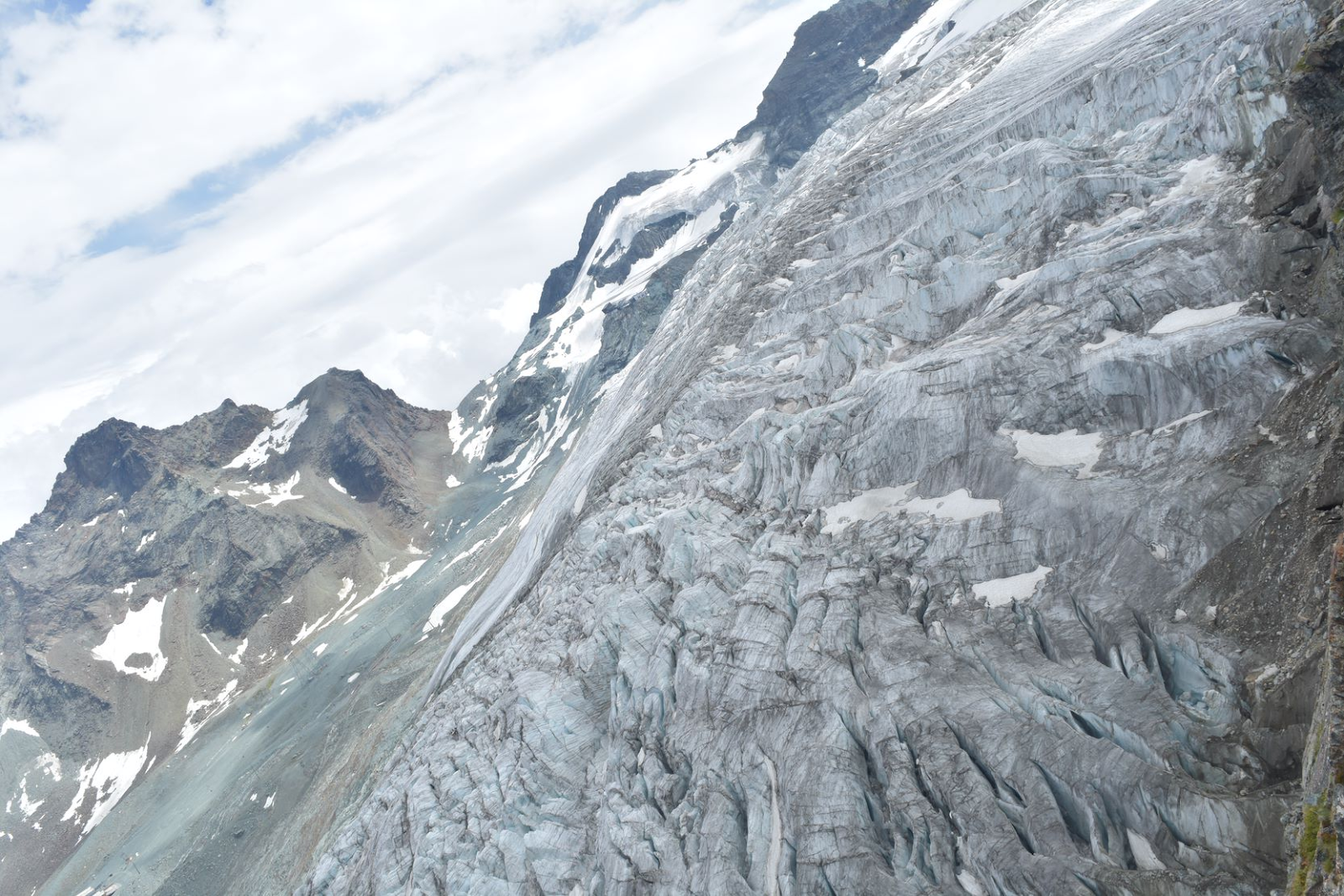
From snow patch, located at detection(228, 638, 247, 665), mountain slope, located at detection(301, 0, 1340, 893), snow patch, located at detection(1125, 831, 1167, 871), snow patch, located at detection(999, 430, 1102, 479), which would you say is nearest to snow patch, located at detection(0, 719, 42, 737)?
snow patch, located at detection(228, 638, 247, 665)

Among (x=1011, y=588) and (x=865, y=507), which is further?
(x=865, y=507)

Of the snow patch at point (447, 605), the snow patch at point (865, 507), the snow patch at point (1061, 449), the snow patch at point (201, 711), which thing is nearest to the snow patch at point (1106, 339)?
the snow patch at point (1061, 449)

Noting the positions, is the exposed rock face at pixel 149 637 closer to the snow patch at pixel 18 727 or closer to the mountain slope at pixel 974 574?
the snow patch at pixel 18 727

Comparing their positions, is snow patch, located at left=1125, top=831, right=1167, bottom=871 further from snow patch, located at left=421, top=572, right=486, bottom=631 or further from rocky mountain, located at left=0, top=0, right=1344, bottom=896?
snow patch, located at left=421, top=572, right=486, bottom=631

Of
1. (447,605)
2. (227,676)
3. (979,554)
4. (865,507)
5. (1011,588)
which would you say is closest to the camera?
(1011,588)

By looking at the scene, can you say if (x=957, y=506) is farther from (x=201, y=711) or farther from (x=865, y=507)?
(x=201, y=711)

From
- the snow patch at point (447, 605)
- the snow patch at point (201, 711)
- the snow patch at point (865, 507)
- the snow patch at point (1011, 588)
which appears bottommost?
the snow patch at point (447, 605)

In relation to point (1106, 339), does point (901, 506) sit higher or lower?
lower

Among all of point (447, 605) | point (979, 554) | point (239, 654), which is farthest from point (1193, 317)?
point (239, 654)

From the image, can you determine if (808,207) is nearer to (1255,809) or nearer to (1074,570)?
(1074,570)

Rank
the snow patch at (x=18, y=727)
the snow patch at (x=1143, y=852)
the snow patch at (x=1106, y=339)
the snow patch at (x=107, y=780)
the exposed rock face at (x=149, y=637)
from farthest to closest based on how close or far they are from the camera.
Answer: the snow patch at (x=18, y=727)
the exposed rock face at (x=149, y=637)
the snow patch at (x=107, y=780)
the snow patch at (x=1106, y=339)
the snow patch at (x=1143, y=852)

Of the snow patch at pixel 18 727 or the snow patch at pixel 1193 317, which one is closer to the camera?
the snow patch at pixel 1193 317
